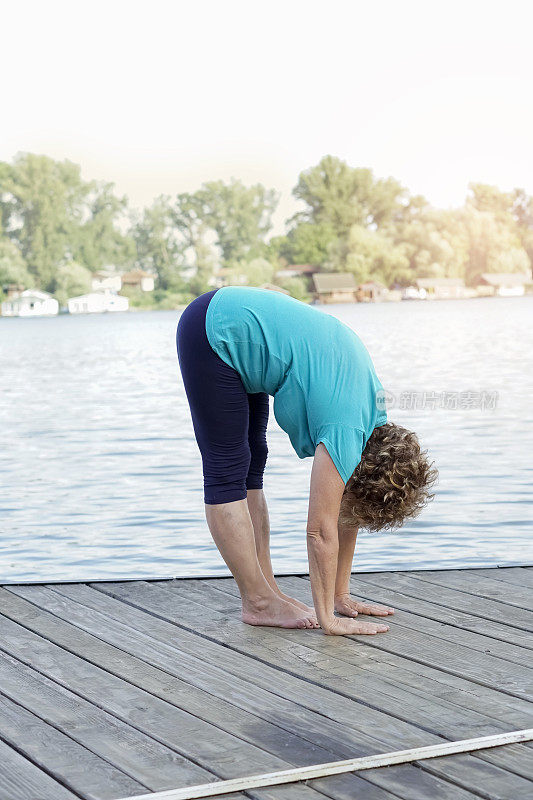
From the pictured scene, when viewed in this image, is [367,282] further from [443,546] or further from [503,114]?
[443,546]

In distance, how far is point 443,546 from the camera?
6.68 metres

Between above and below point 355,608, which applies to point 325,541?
above

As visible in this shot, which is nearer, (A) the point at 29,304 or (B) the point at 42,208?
(B) the point at 42,208

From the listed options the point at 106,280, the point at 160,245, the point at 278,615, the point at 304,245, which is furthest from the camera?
→ the point at 304,245

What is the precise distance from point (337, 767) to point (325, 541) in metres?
0.93

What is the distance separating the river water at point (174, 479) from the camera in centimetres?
653

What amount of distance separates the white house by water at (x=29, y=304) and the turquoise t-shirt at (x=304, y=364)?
7137cm

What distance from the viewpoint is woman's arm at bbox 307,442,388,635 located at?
313 centimetres

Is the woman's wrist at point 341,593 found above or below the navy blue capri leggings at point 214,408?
below

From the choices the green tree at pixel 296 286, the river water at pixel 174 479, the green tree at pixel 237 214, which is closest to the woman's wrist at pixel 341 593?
the river water at pixel 174 479

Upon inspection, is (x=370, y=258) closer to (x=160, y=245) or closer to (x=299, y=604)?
(x=160, y=245)

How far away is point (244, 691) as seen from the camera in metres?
2.83

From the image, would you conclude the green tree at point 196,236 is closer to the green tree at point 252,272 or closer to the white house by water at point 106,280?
the green tree at point 252,272

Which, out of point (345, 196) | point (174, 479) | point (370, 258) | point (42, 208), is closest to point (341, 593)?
point (174, 479)
